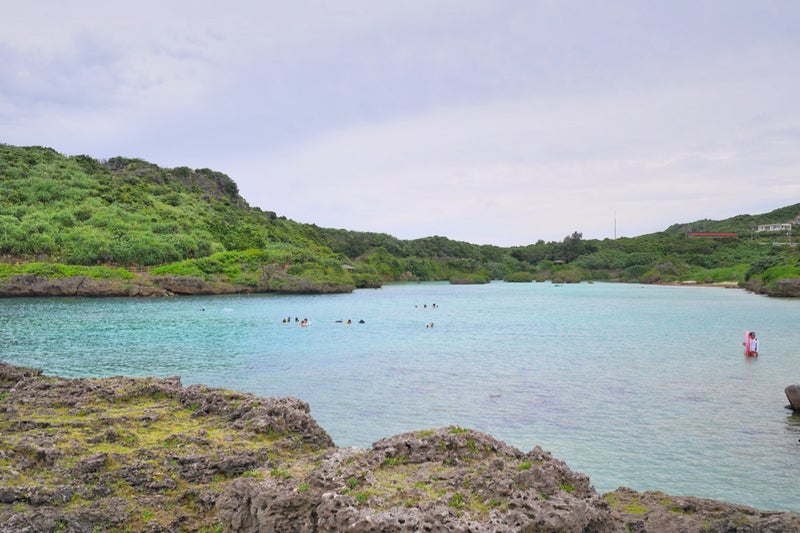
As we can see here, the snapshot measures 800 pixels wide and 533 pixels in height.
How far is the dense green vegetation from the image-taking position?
263 feet

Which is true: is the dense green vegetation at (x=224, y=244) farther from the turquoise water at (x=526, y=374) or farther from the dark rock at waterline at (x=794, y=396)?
the dark rock at waterline at (x=794, y=396)

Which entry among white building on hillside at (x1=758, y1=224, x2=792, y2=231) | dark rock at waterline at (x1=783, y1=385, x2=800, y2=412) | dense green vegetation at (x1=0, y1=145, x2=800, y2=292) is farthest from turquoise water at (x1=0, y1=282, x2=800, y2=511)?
white building on hillside at (x1=758, y1=224, x2=792, y2=231)

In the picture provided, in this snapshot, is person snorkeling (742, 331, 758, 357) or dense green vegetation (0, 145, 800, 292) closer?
person snorkeling (742, 331, 758, 357)

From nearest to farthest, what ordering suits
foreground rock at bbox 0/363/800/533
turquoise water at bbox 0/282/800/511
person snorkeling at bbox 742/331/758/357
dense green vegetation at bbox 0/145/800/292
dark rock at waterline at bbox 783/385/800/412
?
foreground rock at bbox 0/363/800/533
turquoise water at bbox 0/282/800/511
dark rock at waterline at bbox 783/385/800/412
person snorkeling at bbox 742/331/758/357
dense green vegetation at bbox 0/145/800/292

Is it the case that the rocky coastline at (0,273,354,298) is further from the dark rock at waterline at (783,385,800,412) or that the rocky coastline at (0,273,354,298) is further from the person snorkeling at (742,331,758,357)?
the dark rock at waterline at (783,385,800,412)

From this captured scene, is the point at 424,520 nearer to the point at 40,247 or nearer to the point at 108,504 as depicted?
the point at 108,504

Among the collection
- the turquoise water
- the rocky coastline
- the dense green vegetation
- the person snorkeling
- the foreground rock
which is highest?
the dense green vegetation

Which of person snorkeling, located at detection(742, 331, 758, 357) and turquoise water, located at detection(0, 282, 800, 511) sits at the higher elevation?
person snorkeling, located at detection(742, 331, 758, 357)

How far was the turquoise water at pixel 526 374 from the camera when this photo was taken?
1359 centimetres

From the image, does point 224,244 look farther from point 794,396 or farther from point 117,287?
point 794,396

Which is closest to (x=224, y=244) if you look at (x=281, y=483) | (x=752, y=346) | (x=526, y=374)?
(x=526, y=374)

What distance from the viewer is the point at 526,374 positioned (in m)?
24.9

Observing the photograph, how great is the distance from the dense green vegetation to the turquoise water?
30495mm

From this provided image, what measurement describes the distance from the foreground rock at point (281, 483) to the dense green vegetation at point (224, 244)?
70.1 m
